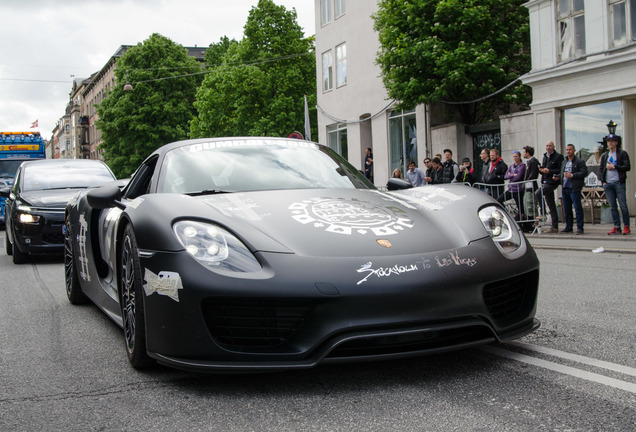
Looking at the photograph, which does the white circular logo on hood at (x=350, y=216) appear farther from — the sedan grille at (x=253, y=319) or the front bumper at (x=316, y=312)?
→ the sedan grille at (x=253, y=319)

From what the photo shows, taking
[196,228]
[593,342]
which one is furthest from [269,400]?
[593,342]

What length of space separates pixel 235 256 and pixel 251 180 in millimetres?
1161

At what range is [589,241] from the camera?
11.4 meters

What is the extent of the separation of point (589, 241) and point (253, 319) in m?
9.75

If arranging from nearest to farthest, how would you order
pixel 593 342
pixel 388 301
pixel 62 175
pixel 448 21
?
pixel 388 301, pixel 593 342, pixel 62 175, pixel 448 21

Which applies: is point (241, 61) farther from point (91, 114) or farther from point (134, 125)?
point (91, 114)

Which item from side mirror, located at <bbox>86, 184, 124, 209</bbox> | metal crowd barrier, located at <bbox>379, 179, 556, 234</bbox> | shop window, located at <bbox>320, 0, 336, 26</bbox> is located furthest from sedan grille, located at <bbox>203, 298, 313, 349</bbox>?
shop window, located at <bbox>320, 0, 336, 26</bbox>

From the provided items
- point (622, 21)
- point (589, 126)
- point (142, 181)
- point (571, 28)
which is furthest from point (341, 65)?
point (142, 181)

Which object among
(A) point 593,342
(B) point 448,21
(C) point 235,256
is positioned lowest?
(A) point 593,342

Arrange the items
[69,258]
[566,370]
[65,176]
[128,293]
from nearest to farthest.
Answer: [566,370] → [128,293] → [69,258] → [65,176]

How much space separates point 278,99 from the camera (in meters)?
37.9

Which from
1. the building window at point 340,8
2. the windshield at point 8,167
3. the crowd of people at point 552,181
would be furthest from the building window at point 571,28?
the windshield at point 8,167

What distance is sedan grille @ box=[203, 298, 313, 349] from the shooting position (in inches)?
116

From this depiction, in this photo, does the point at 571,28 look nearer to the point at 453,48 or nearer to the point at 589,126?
the point at 589,126
